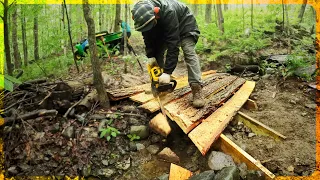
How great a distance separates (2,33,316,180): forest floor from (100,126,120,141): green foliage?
0.08 m

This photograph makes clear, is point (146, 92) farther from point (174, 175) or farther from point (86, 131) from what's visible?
point (174, 175)

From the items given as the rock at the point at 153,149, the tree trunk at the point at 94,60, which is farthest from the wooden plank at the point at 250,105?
the tree trunk at the point at 94,60

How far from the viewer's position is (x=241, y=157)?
2.93 metres

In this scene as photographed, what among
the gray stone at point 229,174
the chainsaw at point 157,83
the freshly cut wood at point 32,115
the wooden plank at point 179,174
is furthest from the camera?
the chainsaw at point 157,83

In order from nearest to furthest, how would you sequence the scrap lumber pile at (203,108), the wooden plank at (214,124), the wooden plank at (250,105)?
the wooden plank at (214,124)
the scrap lumber pile at (203,108)
the wooden plank at (250,105)

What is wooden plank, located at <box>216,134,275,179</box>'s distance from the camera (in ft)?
8.71

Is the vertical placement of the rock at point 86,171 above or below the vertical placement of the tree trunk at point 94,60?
below

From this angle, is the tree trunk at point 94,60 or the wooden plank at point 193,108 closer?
the wooden plank at point 193,108

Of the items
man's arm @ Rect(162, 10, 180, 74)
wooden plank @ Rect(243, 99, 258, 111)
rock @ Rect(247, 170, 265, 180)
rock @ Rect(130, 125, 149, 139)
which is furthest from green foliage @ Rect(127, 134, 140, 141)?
wooden plank @ Rect(243, 99, 258, 111)

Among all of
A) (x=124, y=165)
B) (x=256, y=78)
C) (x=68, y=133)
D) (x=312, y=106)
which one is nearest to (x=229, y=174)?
(x=124, y=165)

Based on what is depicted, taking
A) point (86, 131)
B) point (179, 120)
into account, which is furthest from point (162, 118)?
point (86, 131)

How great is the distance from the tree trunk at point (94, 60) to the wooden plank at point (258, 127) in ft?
7.95

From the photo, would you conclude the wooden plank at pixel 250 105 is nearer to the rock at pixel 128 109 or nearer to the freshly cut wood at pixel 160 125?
the freshly cut wood at pixel 160 125

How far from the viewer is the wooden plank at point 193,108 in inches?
136
